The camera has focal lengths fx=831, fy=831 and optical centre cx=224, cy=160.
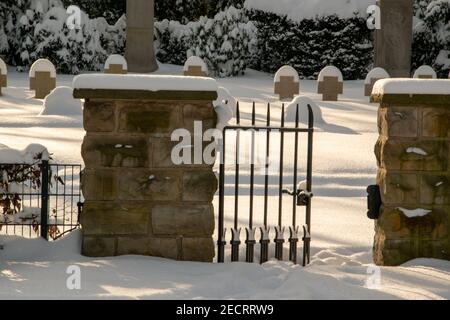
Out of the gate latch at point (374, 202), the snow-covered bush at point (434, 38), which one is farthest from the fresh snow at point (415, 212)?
the snow-covered bush at point (434, 38)

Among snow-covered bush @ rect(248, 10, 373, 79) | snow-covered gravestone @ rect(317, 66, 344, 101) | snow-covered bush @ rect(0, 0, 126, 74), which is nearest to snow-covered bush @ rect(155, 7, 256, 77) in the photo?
snow-covered bush @ rect(248, 10, 373, 79)

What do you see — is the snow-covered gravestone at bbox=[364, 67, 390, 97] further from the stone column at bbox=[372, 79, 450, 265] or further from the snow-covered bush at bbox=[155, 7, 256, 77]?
the stone column at bbox=[372, 79, 450, 265]

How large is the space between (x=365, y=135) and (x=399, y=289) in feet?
26.3

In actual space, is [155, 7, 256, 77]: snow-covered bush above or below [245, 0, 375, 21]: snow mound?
below

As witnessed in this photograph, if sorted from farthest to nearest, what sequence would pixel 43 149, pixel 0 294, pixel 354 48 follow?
pixel 354 48 → pixel 43 149 → pixel 0 294

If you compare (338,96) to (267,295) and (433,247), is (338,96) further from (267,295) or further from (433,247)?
(267,295)

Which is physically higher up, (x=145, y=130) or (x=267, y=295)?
(x=145, y=130)

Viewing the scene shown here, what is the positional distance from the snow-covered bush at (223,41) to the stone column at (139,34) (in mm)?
2473

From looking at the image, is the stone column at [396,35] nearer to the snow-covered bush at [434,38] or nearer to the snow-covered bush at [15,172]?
the snow-covered bush at [434,38]

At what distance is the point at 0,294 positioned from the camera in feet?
15.8

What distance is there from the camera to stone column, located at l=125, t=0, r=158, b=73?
23.0 meters

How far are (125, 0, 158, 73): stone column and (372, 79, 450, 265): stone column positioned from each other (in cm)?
1761

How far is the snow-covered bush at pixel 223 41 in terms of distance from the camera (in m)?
25.3

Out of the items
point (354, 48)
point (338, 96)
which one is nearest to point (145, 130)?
point (338, 96)
